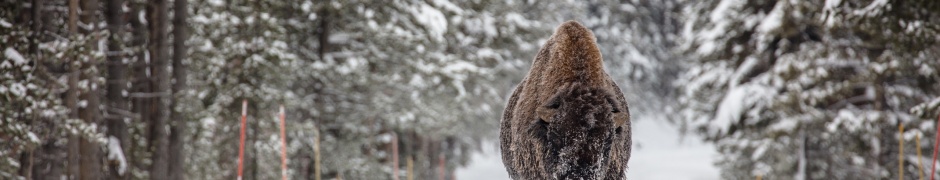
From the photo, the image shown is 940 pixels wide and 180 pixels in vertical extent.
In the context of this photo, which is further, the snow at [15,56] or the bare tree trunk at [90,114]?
the bare tree trunk at [90,114]

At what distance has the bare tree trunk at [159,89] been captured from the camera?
10594mm

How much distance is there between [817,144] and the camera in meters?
17.6

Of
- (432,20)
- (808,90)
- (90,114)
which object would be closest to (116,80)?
(90,114)

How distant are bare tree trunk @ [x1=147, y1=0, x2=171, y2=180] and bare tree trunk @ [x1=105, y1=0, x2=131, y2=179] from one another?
0.35 m

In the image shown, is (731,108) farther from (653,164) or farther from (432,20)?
(653,164)

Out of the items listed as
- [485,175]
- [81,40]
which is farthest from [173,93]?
[485,175]

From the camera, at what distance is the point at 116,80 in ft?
33.0

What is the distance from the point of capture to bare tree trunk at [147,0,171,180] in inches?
417

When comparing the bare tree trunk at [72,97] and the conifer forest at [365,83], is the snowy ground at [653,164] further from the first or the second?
the bare tree trunk at [72,97]

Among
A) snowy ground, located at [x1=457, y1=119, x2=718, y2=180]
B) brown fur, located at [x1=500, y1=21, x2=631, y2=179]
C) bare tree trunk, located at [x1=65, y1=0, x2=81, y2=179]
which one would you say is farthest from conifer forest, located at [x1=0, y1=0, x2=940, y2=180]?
brown fur, located at [x1=500, y1=21, x2=631, y2=179]

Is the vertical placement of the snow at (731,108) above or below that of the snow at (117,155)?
above

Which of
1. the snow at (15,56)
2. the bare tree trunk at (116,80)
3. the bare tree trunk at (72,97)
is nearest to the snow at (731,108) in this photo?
the bare tree trunk at (116,80)

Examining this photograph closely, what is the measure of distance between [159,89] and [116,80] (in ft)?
2.20

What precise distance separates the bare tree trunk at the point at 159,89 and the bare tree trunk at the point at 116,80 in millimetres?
348
